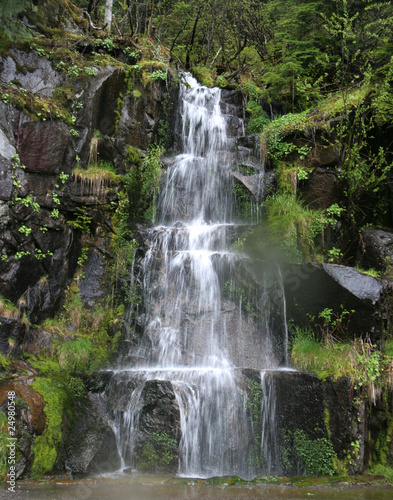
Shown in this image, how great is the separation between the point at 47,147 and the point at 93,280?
3.28 meters

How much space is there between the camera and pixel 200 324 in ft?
27.3

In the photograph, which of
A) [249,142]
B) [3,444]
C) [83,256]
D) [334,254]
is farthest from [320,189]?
[3,444]

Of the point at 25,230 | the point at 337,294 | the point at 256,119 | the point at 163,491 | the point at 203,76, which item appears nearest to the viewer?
the point at 163,491

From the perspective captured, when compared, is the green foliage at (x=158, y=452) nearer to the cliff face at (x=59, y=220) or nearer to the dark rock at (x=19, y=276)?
the cliff face at (x=59, y=220)

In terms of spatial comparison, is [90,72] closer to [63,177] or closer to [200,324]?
[63,177]

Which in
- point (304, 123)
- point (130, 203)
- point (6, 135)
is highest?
point (304, 123)

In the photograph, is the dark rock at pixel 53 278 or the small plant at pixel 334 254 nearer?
the dark rock at pixel 53 278

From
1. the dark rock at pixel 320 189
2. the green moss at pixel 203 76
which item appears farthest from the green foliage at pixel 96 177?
the green moss at pixel 203 76

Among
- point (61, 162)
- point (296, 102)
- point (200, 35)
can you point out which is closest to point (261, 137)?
point (296, 102)

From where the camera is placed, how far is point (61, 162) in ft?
31.0

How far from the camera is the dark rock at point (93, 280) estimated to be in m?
9.24

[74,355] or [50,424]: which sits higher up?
[74,355]

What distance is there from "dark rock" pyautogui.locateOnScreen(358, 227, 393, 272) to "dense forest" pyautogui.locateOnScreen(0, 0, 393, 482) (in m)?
0.03

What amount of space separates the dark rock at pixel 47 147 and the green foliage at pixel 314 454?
7.59 meters
